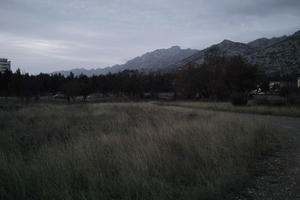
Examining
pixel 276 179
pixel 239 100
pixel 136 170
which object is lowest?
pixel 276 179

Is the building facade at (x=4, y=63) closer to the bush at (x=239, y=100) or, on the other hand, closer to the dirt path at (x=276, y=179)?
the bush at (x=239, y=100)

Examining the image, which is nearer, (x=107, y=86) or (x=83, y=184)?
(x=83, y=184)

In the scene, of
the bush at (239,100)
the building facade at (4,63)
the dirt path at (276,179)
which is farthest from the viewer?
the building facade at (4,63)

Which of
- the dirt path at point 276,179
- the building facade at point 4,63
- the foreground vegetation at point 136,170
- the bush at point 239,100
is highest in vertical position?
the building facade at point 4,63

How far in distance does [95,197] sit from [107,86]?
188 feet

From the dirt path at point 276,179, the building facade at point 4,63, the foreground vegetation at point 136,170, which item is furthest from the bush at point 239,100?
the building facade at point 4,63

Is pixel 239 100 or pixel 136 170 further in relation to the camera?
pixel 239 100

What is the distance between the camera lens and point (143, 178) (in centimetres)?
324

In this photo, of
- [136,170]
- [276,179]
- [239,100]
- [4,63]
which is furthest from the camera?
[4,63]

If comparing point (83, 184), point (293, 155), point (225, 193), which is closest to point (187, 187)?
point (225, 193)

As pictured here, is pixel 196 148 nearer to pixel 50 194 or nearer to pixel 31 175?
pixel 50 194

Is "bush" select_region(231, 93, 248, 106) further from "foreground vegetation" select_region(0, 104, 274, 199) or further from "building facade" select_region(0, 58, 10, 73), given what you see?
"building facade" select_region(0, 58, 10, 73)

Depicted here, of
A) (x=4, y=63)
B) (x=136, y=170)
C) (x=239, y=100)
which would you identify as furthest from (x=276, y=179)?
(x=4, y=63)

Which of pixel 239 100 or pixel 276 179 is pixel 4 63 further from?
pixel 276 179
